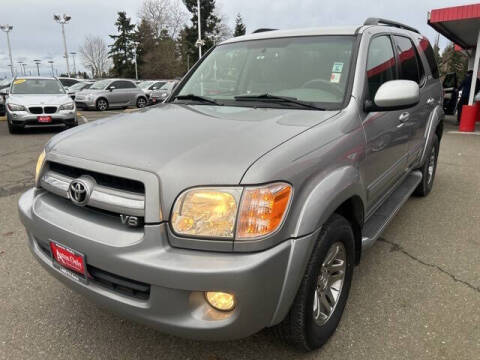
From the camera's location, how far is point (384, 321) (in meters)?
2.42

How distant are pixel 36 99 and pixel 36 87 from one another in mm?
883

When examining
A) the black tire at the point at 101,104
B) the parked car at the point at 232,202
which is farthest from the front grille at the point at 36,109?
the parked car at the point at 232,202

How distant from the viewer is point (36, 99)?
991 centimetres

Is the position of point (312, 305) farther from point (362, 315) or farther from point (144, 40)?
point (144, 40)

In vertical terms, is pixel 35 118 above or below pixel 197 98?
below

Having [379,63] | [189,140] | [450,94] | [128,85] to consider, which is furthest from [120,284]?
[128,85]

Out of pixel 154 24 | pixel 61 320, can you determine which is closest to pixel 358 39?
pixel 61 320

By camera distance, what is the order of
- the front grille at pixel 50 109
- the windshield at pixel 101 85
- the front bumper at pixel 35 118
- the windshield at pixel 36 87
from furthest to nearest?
1. the windshield at pixel 101 85
2. the windshield at pixel 36 87
3. the front grille at pixel 50 109
4. the front bumper at pixel 35 118

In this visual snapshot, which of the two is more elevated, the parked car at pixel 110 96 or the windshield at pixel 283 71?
the windshield at pixel 283 71

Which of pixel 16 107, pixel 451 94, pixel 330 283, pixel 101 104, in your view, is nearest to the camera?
pixel 330 283

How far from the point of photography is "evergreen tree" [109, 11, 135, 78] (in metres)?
59.0

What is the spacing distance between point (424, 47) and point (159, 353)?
4102mm

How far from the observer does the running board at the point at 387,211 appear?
2.66 metres

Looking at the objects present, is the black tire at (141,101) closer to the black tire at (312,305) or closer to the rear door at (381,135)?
the rear door at (381,135)
